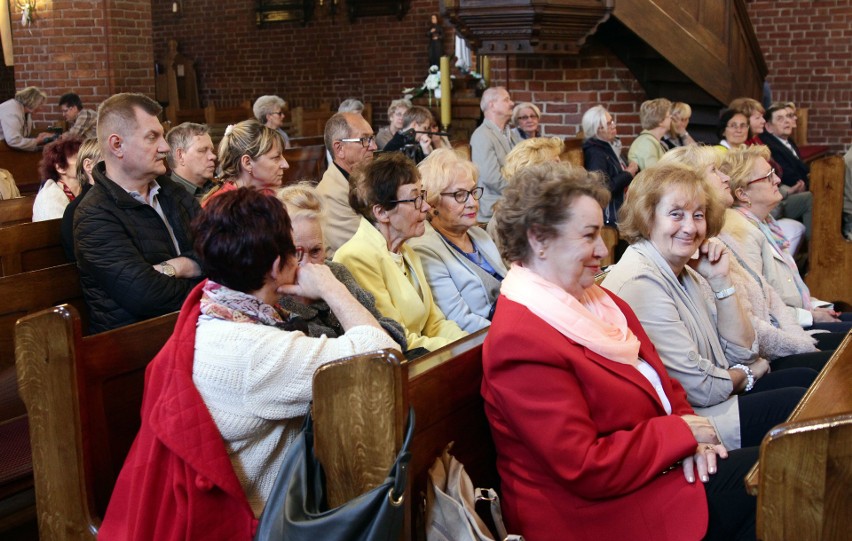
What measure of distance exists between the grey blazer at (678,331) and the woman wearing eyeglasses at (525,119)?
383 centimetres

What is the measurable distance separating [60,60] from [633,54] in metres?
6.01

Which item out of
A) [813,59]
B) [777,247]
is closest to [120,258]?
[777,247]

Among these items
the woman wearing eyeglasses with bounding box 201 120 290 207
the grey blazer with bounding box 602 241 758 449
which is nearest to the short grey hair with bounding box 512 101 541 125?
the woman wearing eyeglasses with bounding box 201 120 290 207

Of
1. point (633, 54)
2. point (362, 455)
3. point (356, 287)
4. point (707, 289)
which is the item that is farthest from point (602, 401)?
point (633, 54)

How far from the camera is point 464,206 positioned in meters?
3.49

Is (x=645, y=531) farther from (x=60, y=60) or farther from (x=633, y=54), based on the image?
(x=60, y=60)

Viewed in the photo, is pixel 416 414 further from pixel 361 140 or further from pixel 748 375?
pixel 361 140

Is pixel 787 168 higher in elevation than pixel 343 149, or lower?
lower

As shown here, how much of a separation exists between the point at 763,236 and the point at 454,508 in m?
2.51

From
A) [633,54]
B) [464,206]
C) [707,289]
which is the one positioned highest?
[633,54]

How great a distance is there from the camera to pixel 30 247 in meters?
3.47

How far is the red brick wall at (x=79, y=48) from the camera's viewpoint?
9750mm

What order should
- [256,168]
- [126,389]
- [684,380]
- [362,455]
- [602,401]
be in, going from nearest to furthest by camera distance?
1. [362,455]
2. [602,401]
3. [126,389]
4. [684,380]
5. [256,168]

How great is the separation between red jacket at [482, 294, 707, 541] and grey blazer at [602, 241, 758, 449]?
1.68ft
